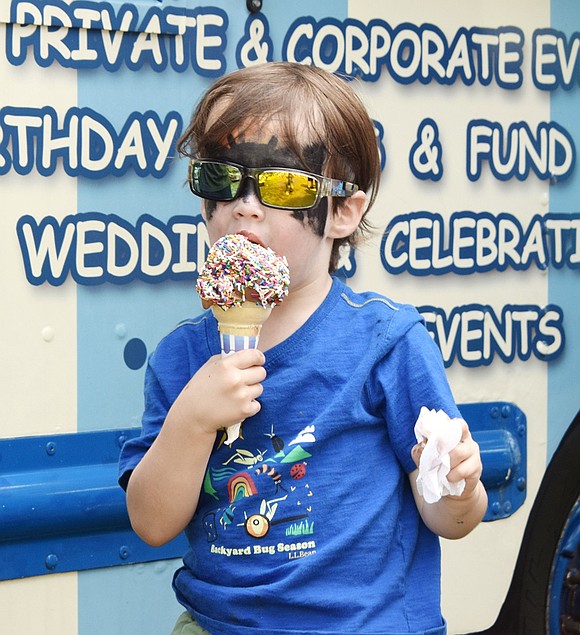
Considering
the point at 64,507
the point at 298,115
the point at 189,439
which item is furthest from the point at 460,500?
the point at 64,507

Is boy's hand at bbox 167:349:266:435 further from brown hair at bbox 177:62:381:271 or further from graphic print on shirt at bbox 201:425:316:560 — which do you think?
brown hair at bbox 177:62:381:271

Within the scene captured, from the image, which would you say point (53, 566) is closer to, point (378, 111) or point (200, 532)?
point (200, 532)

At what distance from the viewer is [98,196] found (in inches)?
95.0

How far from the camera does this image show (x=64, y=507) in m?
2.38

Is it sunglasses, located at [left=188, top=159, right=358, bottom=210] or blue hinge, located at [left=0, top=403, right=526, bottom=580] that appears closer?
sunglasses, located at [left=188, top=159, right=358, bottom=210]

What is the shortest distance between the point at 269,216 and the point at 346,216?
0.19 m

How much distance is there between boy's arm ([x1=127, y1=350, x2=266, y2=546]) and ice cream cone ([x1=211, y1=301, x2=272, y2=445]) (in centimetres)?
2

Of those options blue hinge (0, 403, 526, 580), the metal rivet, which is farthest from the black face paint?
the metal rivet

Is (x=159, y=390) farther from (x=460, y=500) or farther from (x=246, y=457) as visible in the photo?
(x=460, y=500)

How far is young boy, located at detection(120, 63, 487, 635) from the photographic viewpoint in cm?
180

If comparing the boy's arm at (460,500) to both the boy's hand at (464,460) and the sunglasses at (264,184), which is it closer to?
the boy's hand at (464,460)

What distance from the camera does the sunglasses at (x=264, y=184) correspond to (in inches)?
71.9

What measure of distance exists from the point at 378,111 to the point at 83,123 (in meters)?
0.70

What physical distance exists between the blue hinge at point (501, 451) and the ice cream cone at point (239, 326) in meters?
1.20
